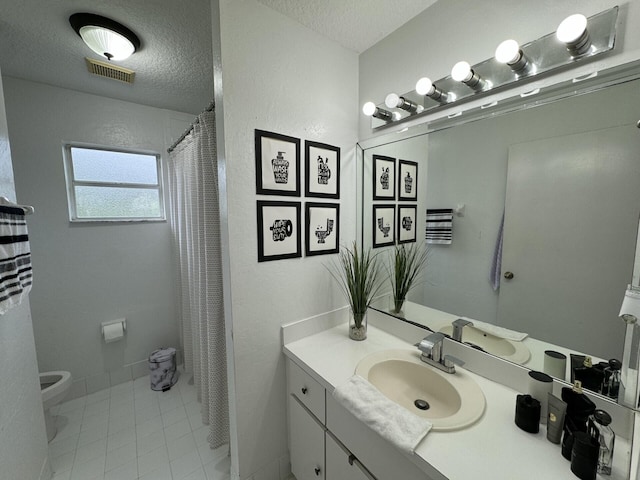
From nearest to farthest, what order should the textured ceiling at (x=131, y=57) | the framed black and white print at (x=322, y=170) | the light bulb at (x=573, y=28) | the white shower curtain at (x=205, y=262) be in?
the light bulb at (x=573, y=28), the textured ceiling at (x=131, y=57), the framed black and white print at (x=322, y=170), the white shower curtain at (x=205, y=262)

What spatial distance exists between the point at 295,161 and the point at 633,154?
121 centimetres

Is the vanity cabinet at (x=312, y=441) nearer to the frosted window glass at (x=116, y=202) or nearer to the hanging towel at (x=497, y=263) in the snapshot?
the hanging towel at (x=497, y=263)

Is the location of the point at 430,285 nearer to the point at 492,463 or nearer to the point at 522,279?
the point at 522,279

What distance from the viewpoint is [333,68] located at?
1.40 meters

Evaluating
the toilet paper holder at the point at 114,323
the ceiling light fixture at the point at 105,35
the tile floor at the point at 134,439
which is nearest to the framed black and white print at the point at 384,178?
the ceiling light fixture at the point at 105,35

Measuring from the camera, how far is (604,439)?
0.62 metres

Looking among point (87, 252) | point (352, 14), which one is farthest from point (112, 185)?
point (352, 14)

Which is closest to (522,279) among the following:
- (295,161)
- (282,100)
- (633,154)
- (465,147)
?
(633,154)

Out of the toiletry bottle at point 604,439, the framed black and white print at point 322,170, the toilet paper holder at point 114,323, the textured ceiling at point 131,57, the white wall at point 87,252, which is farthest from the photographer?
the toilet paper holder at point 114,323

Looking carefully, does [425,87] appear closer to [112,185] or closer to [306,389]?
[306,389]

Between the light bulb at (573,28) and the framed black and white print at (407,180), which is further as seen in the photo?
the framed black and white print at (407,180)

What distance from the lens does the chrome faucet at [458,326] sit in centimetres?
114

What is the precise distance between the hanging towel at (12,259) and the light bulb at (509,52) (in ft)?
6.22

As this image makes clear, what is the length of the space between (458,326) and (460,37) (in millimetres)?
1289
